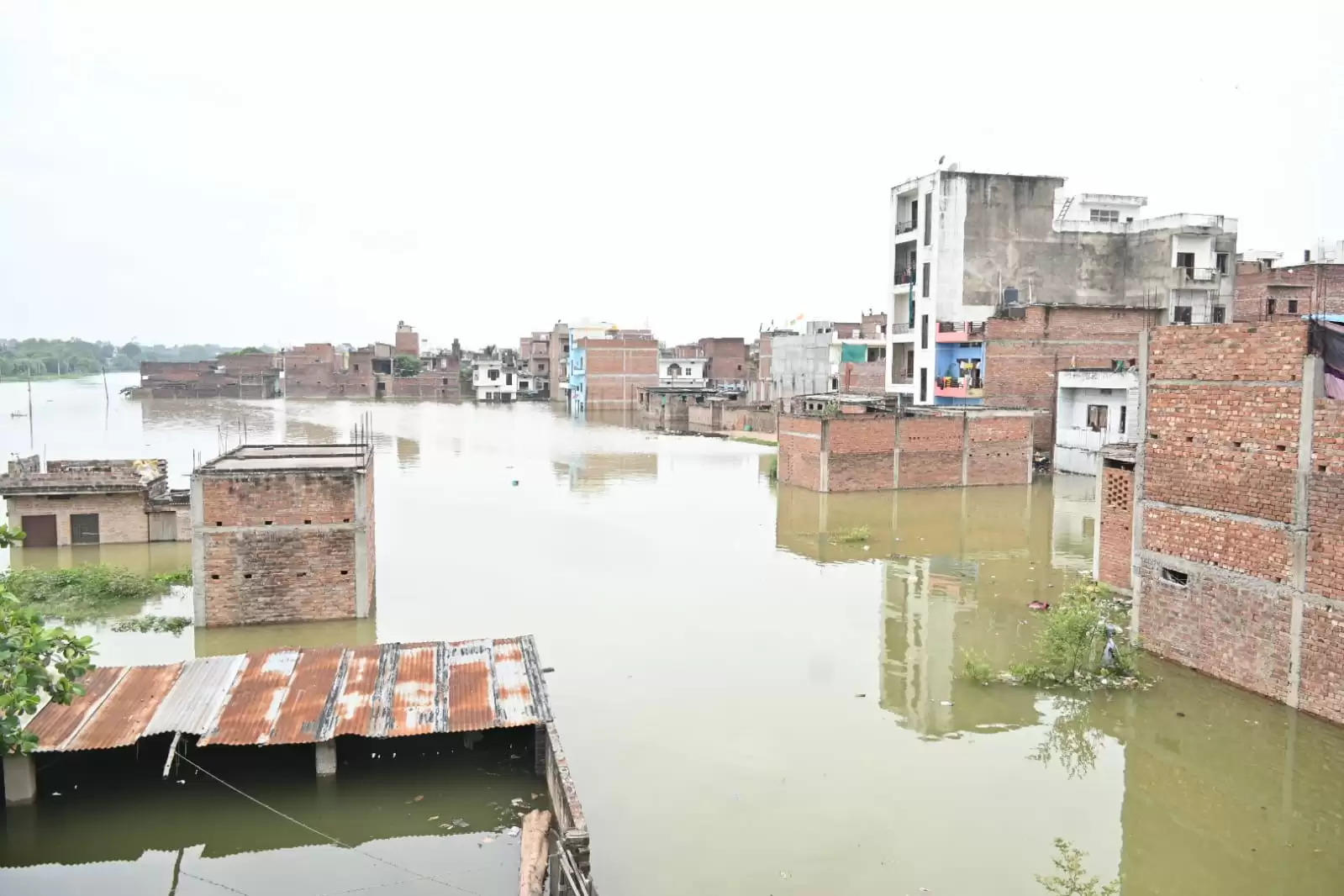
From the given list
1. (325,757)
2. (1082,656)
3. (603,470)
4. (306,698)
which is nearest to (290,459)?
(306,698)

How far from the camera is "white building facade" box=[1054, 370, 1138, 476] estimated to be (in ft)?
103

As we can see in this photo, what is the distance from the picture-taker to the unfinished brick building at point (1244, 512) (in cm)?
1097

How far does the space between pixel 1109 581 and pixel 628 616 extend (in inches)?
315

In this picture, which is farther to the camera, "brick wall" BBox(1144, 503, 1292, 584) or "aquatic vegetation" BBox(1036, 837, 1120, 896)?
"brick wall" BBox(1144, 503, 1292, 584)

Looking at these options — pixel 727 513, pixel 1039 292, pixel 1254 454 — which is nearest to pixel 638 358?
pixel 1039 292

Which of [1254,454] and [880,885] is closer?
[880,885]

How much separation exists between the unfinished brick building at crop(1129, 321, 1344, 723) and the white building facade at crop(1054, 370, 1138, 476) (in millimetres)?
18556

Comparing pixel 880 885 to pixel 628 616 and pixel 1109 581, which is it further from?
pixel 1109 581

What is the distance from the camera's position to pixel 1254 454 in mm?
11828

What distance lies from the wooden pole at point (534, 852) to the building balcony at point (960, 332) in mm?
30068

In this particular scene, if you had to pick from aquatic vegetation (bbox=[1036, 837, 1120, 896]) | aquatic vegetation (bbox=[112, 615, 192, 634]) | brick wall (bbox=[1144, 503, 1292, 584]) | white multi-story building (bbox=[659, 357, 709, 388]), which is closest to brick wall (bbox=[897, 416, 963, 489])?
brick wall (bbox=[1144, 503, 1292, 584])

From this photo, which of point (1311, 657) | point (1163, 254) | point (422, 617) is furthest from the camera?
point (1163, 254)

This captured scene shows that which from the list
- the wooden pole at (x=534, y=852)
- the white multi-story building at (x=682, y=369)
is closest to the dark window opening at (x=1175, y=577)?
the wooden pole at (x=534, y=852)

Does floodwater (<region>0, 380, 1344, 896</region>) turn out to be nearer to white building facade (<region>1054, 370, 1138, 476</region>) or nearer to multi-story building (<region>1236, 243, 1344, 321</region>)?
white building facade (<region>1054, 370, 1138, 476</region>)
